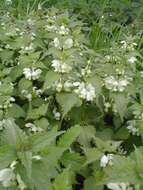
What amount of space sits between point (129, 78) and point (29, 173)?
0.93 meters

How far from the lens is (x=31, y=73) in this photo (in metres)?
2.22

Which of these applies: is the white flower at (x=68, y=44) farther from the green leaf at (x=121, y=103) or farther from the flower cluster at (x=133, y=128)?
the flower cluster at (x=133, y=128)

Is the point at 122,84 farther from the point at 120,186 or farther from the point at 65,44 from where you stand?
the point at 120,186

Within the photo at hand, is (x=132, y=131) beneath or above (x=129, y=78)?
beneath

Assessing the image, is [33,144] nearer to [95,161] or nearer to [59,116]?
[95,161]

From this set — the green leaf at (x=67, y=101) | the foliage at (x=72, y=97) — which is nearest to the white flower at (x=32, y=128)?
the foliage at (x=72, y=97)

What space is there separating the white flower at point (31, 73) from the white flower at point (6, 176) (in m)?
0.81

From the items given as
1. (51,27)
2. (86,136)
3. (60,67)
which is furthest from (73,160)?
(51,27)

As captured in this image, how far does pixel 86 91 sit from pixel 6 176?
71 centimetres

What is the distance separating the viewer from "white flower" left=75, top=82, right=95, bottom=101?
2049mm

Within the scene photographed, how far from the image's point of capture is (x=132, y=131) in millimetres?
2170

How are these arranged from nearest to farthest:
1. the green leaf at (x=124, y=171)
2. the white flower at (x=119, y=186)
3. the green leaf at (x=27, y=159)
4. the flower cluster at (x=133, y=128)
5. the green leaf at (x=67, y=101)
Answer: the green leaf at (x=27, y=159) < the green leaf at (x=124, y=171) < the white flower at (x=119, y=186) < the green leaf at (x=67, y=101) < the flower cluster at (x=133, y=128)

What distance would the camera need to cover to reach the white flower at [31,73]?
221 cm

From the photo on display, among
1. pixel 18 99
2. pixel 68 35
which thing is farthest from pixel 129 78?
pixel 18 99
